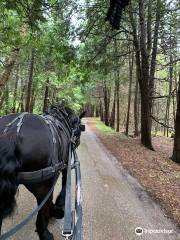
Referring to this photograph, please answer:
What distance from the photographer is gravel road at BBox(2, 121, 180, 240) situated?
16.7 ft

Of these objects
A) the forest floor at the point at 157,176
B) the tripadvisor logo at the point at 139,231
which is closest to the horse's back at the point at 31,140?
the tripadvisor logo at the point at 139,231

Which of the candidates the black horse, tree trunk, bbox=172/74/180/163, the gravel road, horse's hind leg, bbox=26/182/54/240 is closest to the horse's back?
the black horse

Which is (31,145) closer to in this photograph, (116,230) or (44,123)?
(44,123)

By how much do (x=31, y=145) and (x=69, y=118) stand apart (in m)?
2.01

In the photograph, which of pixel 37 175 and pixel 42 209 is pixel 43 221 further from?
pixel 37 175

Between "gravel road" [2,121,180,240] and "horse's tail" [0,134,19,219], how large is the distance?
0.40 metres

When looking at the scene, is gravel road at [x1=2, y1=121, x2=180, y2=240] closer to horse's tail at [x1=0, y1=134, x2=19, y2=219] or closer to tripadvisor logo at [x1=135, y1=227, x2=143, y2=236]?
tripadvisor logo at [x1=135, y1=227, x2=143, y2=236]

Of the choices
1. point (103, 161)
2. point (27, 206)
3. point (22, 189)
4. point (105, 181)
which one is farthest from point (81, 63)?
point (27, 206)

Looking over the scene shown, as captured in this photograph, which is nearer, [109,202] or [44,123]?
[44,123]

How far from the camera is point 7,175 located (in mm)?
3414

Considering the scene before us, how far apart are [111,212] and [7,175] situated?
3.15m

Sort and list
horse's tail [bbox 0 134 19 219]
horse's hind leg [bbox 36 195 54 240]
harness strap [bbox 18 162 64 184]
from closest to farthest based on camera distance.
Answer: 1. horse's tail [bbox 0 134 19 219]
2. harness strap [bbox 18 162 64 184]
3. horse's hind leg [bbox 36 195 54 240]

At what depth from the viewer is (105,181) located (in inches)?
329

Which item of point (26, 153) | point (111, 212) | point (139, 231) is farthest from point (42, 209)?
point (111, 212)
